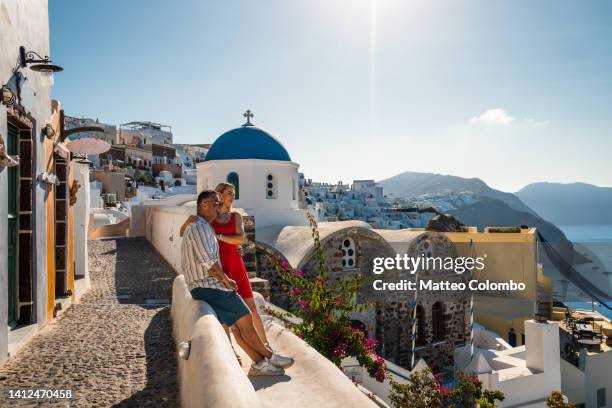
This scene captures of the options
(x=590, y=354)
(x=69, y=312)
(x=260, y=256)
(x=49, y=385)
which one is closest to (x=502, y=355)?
(x=590, y=354)

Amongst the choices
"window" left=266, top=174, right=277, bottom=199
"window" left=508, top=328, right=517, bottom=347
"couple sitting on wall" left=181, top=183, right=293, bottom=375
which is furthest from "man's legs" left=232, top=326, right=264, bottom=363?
"window" left=508, top=328, right=517, bottom=347

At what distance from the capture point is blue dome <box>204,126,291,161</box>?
1423 centimetres

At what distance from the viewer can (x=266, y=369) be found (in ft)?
10.1

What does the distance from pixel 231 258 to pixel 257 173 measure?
1063 centimetres

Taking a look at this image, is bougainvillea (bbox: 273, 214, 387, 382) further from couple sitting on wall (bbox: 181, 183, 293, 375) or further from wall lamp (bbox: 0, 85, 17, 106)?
wall lamp (bbox: 0, 85, 17, 106)

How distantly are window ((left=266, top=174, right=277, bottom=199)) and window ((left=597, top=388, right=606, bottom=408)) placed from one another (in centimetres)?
1157

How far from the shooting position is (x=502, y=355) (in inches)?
467

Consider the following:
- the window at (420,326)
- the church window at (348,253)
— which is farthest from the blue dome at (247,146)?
the window at (420,326)

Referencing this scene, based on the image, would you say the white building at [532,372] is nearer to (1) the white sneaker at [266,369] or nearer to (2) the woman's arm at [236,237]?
(1) the white sneaker at [266,369]

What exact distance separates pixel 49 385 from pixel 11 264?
1.56 metres

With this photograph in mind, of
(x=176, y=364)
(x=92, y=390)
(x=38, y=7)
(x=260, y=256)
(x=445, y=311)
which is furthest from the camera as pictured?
(x=445, y=311)

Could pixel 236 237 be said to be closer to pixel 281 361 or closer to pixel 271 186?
pixel 281 361

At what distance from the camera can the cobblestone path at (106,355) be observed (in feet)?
10.8

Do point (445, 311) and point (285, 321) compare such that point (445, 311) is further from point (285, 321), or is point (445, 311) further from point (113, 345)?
point (113, 345)
